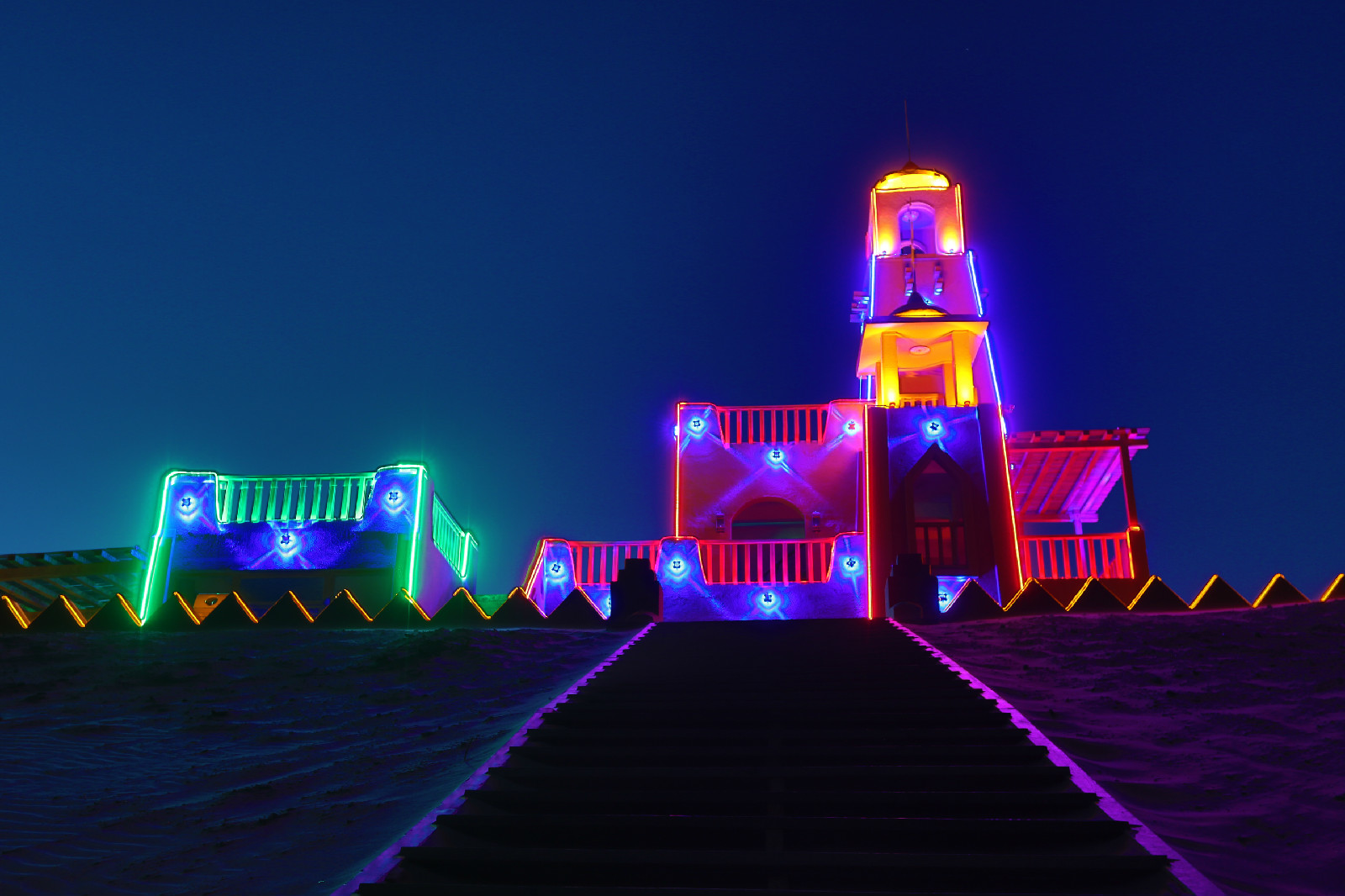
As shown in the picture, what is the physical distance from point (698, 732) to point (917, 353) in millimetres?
16648

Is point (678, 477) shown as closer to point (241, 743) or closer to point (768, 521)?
point (768, 521)

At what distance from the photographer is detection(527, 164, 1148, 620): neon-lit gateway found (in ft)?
55.5

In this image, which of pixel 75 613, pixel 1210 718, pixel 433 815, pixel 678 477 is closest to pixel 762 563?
pixel 678 477

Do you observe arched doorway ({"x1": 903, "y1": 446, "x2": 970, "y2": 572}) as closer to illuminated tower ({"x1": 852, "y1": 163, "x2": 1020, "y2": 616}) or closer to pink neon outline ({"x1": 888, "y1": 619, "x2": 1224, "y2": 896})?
illuminated tower ({"x1": 852, "y1": 163, "x2": 1020, "y2": 616})

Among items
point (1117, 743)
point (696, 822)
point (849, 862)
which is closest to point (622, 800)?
point (696, 822)

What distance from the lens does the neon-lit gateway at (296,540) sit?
18.6 metres

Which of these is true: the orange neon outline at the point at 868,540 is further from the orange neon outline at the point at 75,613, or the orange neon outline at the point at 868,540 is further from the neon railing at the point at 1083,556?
the orange neon outline at the point at 75,613

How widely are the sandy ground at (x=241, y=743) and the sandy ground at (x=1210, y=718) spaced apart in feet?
13.7

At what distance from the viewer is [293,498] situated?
19.4 meters

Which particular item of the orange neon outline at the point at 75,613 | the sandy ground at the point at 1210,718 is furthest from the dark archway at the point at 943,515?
the orange neon outline at the point at 75,613

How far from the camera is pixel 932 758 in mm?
5805

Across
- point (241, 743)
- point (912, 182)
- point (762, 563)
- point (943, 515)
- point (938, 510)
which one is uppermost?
point (912, 182)

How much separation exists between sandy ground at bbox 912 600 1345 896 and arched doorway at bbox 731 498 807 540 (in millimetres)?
10383

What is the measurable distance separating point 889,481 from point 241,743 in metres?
13.5
